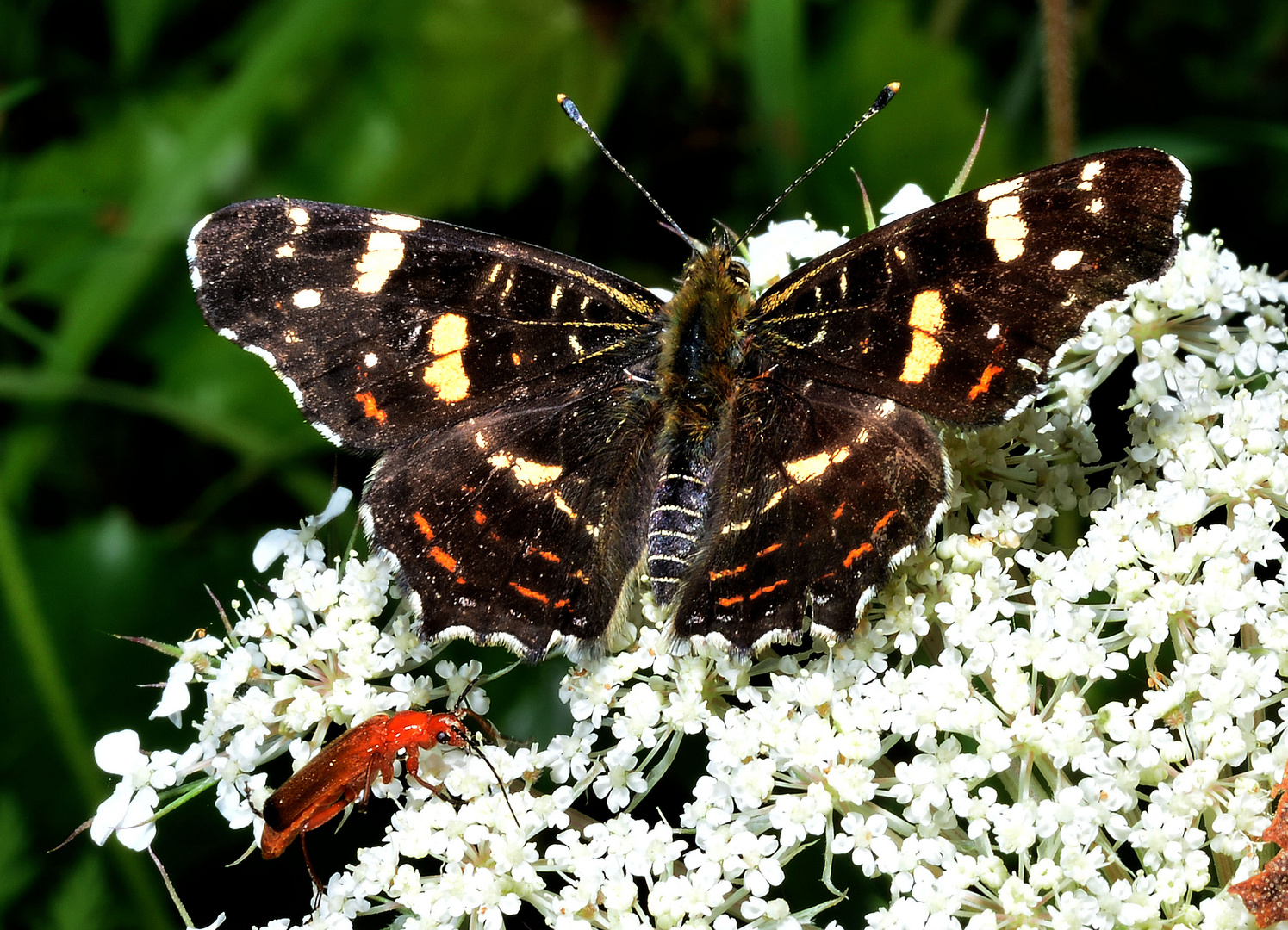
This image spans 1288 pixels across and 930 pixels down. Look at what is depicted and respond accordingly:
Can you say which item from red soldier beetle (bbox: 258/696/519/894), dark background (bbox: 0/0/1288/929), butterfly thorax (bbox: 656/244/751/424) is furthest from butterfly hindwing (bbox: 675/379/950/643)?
dark background (bbox: 0/0/1288/929)

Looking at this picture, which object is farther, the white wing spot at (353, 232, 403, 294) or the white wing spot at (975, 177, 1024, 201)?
the white wing spot at (353, 232, 403, 294)

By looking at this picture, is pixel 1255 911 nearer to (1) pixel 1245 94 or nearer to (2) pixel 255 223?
(2) pixel 255 223

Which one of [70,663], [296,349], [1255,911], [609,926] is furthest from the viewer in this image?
[70,663]

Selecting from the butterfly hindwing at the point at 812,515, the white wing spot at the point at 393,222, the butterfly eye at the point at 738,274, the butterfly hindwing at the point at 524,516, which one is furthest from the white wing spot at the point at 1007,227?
the white wing spot at the point at 393,222

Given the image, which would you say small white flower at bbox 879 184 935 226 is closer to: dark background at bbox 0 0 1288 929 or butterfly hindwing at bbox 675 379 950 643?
butterfly hindwing at bbox 675 379 950 643

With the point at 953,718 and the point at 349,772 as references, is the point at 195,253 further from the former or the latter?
the point at 953,718

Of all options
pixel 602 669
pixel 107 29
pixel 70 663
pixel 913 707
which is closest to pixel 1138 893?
pixel 913 707

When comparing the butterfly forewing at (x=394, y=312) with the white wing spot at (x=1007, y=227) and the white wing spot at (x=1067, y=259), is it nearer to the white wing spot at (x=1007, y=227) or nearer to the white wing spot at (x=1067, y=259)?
the white wing spot at (x=1007, y=227)
